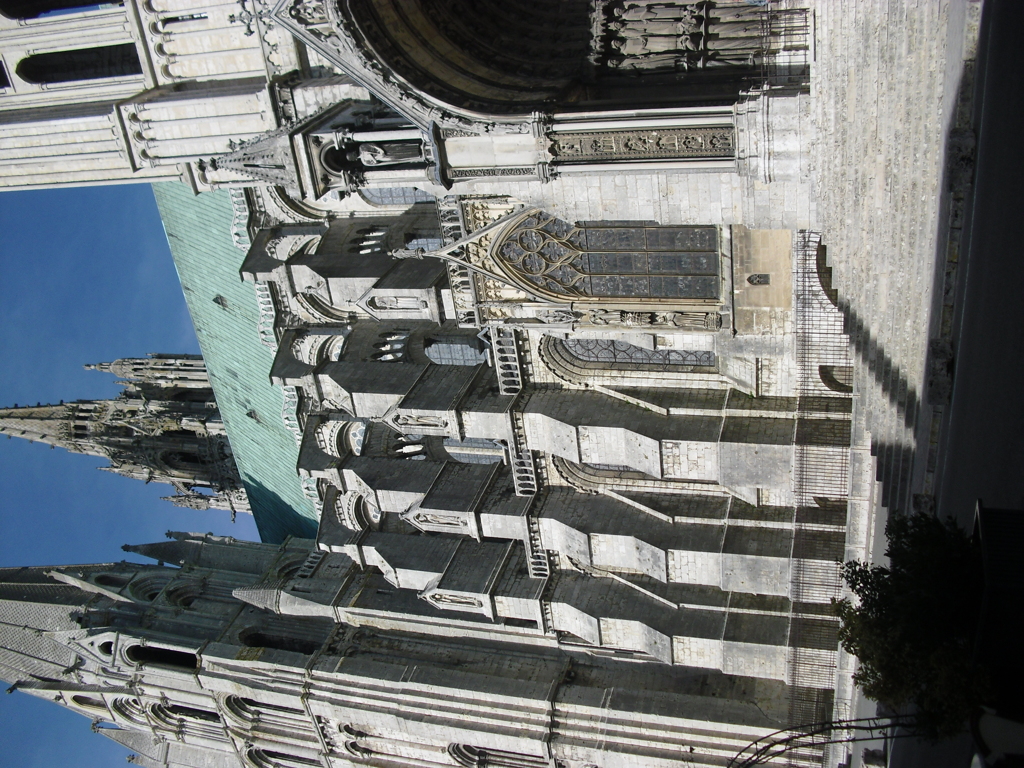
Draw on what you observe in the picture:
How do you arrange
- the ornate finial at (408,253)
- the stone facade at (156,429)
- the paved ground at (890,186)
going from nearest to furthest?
the paved ground at (890,186) → the ornate finial at (408,253) → the stone facade at (156,429)

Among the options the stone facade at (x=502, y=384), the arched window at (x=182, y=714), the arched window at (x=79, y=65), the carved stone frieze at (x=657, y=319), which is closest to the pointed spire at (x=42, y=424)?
the stone facade at (x=502, y=384)

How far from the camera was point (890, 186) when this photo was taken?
14305 millimetres

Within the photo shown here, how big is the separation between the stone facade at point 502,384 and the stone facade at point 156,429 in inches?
250

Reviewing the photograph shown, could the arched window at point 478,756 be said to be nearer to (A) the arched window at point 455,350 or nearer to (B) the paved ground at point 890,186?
(A) the arched window at point 455,350

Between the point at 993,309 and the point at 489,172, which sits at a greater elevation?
the point at 489,172

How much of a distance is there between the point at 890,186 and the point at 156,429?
28.9 metres

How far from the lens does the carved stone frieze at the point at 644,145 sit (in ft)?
51.5

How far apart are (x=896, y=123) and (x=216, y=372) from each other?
71.2 feet

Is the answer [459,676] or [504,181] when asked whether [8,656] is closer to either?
[459,676]

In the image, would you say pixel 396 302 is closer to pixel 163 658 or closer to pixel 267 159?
pixel 267 159

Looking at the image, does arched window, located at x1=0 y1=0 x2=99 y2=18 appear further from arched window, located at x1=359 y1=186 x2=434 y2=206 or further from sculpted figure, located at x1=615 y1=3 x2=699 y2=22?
sculpted figure, located at x1=615 y1=3 x2=699 y2=22

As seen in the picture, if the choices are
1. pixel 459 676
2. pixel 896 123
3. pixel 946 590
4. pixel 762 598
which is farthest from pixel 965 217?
pixel 459 676

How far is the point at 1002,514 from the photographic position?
11469 millimetres

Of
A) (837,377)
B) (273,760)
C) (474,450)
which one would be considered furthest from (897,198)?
(273,760)
